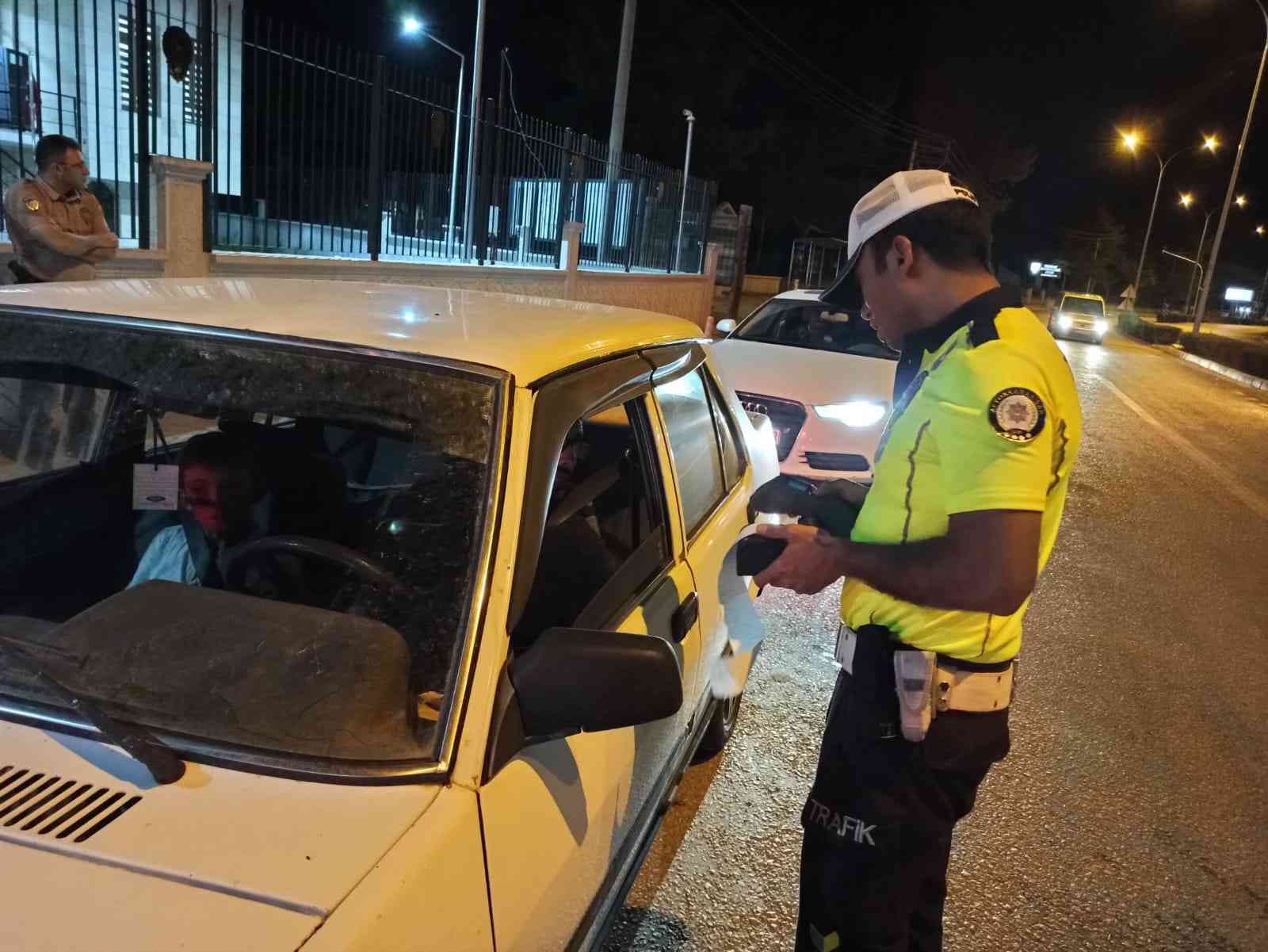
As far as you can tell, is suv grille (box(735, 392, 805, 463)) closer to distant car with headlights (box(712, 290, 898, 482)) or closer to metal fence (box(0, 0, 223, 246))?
distant car with headlights (box(712, 290, 898, 482))

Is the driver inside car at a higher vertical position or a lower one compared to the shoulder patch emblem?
lower

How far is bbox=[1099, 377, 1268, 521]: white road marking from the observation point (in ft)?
29.5

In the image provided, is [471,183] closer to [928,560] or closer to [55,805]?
[928,560]

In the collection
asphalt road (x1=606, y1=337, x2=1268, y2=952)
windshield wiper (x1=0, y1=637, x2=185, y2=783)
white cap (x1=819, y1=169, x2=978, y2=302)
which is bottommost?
asphalt road (x1=606, y1=337, x2=1268, y2=952)

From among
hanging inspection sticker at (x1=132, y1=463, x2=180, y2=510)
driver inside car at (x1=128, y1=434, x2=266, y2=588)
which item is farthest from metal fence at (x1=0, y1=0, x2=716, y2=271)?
driver inside car at (x1=128, y1=434, x2=266, y2=588)

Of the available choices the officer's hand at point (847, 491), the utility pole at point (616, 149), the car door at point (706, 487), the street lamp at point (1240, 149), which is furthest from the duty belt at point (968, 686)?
the street lamp at point (1240, 149)

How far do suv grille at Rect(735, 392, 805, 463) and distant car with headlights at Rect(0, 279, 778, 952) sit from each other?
364 centimetres

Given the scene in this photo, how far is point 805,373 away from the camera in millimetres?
6938

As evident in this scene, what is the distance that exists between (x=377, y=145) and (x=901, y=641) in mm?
9125

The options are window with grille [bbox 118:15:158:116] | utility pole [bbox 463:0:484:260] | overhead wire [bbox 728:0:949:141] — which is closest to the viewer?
window with grille [bbox 118:15:158:116]

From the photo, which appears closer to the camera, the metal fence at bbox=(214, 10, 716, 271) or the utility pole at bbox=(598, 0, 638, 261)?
the metal fence at bbox=(214, 10, 716, 271)

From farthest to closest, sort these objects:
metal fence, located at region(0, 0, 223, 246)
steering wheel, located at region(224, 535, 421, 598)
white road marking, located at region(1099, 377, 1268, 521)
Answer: white road marking, located at region(1099, 377, 1268, 521)
metal fence, located at region(0, 0, 223, 246)
steering wheel, located at region(224, 535, 421, 598)

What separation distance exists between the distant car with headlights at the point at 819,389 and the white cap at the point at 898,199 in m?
3.42

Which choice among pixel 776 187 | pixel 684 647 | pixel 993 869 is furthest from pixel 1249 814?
pixel 776 187
